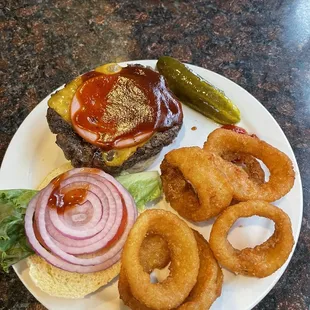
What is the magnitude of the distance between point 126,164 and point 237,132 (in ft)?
1.91

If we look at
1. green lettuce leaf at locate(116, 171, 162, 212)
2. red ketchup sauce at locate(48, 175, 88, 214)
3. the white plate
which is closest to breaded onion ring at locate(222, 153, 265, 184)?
the white plate

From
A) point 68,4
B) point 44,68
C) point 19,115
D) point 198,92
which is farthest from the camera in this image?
point 68,4

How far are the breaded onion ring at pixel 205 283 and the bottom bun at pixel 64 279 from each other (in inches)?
13.0

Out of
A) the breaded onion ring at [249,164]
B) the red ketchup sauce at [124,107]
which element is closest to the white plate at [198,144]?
the breaded onion ring at [249,164]

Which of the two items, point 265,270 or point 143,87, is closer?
point 265,270

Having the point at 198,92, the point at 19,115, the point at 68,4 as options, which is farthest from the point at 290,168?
the point at 68,4

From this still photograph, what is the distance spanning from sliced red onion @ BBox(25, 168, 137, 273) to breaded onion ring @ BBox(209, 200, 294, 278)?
374mm

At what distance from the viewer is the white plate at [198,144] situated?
188cm

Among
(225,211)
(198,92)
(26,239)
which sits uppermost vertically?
(198,92)

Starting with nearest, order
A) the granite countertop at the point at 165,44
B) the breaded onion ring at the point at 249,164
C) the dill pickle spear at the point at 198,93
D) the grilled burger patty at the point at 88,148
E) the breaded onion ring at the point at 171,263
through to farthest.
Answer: the breaded onion ring at the point at 171,263
the grilled burger patty at the point at 88,148
the breaded onion ring at the point at 249,164
the dill pickle spear at the point at 198,93
the granite countertop at the point at 165,44

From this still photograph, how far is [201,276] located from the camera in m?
1.84

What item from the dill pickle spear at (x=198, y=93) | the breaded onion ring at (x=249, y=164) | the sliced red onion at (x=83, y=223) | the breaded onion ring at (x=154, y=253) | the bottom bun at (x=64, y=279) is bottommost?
the bottom bun at (x=64, y=279)

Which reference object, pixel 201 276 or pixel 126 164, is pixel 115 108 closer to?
pixel 126 164

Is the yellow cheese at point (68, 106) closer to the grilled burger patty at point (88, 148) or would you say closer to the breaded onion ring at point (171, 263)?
the grilled burger patty at point (88, 148)
